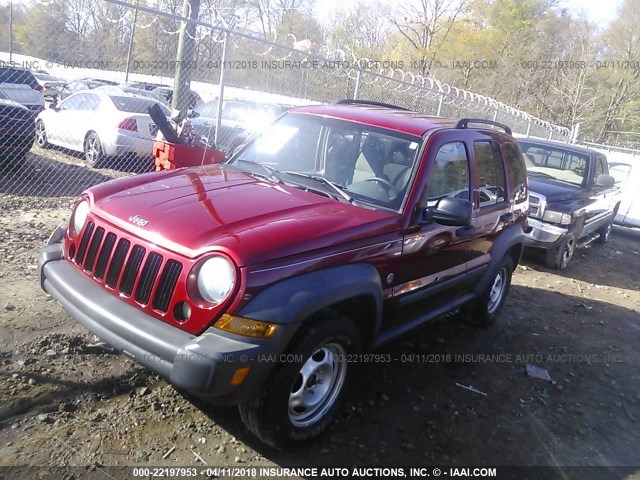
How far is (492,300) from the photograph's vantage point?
5.37m

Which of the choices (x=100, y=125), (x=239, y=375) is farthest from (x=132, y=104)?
(x=239, y=375)

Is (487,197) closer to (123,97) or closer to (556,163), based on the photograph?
(556,163)

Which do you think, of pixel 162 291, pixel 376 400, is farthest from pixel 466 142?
pixel 162 291

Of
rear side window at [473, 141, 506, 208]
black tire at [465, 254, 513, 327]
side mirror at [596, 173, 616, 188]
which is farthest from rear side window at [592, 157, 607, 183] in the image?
rear side window at [473, 141, 506, 208]

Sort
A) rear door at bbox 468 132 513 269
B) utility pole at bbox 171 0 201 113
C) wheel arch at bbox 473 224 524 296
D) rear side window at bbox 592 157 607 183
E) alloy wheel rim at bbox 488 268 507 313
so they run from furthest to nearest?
utility pole at bbox 171 0 201 113
rear side window at bbox 592 157 607 183
alloy wheel rim at bbox 488 268 507 313
wheel arch at bbox 473 224 524 296
rear door at bbox 468 132 513 269

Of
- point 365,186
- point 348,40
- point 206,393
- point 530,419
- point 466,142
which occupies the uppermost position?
point 348,40

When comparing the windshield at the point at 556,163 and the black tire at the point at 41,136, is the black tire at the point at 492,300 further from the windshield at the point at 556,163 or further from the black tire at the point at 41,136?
the black tire at the point at 41,136

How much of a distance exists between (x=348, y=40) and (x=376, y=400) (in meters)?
32.8

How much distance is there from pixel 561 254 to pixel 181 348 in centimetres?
689

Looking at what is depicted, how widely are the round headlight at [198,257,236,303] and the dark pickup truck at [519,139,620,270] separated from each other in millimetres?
6074

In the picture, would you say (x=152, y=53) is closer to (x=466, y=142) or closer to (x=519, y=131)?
(x=519, y=131)

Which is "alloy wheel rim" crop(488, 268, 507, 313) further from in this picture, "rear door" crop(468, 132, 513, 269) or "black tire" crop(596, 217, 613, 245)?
"black tire" crop(596, 217, 613, 245)

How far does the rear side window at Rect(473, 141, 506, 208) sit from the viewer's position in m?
4.41

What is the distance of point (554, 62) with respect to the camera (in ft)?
108
